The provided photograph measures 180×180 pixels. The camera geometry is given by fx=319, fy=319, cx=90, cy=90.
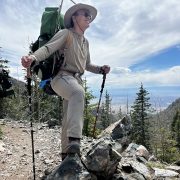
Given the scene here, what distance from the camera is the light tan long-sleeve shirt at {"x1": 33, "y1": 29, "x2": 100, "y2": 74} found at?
5540 mm

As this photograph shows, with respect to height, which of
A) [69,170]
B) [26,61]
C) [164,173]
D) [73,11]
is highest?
[73,11]

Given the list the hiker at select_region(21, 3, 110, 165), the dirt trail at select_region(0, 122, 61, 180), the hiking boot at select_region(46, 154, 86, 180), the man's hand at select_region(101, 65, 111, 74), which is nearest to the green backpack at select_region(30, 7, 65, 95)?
the hiker at select_region(21, 3, 110, 165)

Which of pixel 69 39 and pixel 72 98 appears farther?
pixel 69 39

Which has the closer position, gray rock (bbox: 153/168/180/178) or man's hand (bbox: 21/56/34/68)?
man's hand (bbox: 21/56/34/68)

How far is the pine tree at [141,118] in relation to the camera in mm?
44156

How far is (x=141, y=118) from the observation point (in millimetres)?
46281

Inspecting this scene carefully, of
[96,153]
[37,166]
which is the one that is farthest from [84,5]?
[37,166]

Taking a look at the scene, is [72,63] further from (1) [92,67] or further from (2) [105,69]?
(2) [105,69]

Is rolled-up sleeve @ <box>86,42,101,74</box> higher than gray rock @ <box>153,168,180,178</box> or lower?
higher

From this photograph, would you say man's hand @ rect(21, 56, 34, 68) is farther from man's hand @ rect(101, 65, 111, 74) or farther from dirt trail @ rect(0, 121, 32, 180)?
dirt trail @ rect(0, 121, 32, 180)

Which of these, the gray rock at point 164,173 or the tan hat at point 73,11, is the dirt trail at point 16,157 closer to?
the gray rock at point 164,173

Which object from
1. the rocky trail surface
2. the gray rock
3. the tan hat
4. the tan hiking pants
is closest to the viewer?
the tan hiking pants

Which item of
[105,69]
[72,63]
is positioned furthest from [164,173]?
[72,63]

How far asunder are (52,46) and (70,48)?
1.57 ft
